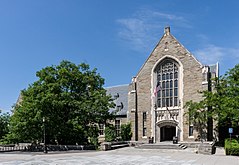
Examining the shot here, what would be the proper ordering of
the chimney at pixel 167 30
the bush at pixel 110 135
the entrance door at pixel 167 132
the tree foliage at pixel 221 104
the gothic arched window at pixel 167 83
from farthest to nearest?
the chimney at pixel 167 30 < the entrance door at pixel 167 132 < the gothic arched window at pixel 167 83 < the bush at pixel 110 135 < the tree foliage at pixel 221 104

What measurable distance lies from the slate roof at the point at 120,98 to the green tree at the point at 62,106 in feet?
26.3

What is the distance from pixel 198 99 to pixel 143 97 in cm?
779

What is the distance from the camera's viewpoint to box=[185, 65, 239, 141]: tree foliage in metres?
27.8

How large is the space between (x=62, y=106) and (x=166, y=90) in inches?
557

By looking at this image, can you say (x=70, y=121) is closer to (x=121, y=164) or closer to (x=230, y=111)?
(x=121, y=164)

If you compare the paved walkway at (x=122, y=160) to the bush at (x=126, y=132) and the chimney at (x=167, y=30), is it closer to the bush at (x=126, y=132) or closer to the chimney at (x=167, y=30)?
the bush at (x=126, y=132)

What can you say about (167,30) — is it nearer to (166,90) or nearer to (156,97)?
(166,90)

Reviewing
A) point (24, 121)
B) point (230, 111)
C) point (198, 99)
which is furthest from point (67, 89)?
point (230, 111)

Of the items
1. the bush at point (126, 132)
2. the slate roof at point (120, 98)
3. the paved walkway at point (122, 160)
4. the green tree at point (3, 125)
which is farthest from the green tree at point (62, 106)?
the green tree at point (3, 125)

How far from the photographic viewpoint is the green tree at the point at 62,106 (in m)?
30.1

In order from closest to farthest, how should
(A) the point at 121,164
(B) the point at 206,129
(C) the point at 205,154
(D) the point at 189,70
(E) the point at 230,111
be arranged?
(A) the point at 121,164
(C) the point at 205,154
(E) the point at 230,111
(B) the point at 206,129
(D) the point at 189,70

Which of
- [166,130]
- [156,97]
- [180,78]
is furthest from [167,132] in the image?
[180,78]

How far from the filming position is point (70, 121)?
103ft

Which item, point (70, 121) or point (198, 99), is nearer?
point (70, 121)
